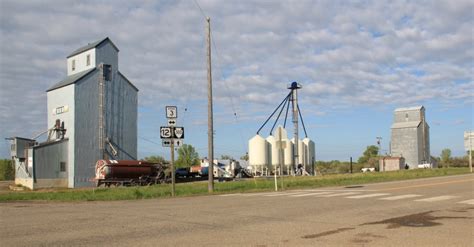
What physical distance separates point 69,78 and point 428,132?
181 feet

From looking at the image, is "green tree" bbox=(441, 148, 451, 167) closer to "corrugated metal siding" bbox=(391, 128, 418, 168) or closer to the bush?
"corrugated metal siding" bbox=(391, 128, 418, 168)

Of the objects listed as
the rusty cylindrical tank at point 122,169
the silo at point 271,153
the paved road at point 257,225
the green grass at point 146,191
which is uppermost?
the silo at point 271,153

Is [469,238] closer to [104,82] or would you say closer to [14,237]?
[14,237]

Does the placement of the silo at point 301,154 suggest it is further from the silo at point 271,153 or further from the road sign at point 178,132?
the road sign at point 178,132

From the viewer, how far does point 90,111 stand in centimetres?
4566

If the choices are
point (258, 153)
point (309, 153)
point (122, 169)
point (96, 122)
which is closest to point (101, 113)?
point (96, 122)

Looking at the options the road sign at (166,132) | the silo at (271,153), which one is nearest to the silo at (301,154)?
the silo at (271,153)

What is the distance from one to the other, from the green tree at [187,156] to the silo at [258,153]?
42401 millimetres

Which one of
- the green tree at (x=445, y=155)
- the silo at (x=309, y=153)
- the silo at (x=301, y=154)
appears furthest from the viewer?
the green tree at (x=445, y=155)

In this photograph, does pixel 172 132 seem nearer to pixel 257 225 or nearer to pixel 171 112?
pixel 171 112

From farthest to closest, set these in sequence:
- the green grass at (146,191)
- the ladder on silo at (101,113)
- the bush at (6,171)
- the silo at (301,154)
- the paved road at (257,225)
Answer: the bush at (6,171) < the silo at (301,154) < the ladder on silo at (101,113) < the green grass at (146,191) < the paved road at (257,225)

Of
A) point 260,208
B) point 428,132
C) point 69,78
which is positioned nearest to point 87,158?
point 69,78

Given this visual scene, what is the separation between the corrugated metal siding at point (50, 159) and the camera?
4265cm

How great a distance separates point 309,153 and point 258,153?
10.3 m
